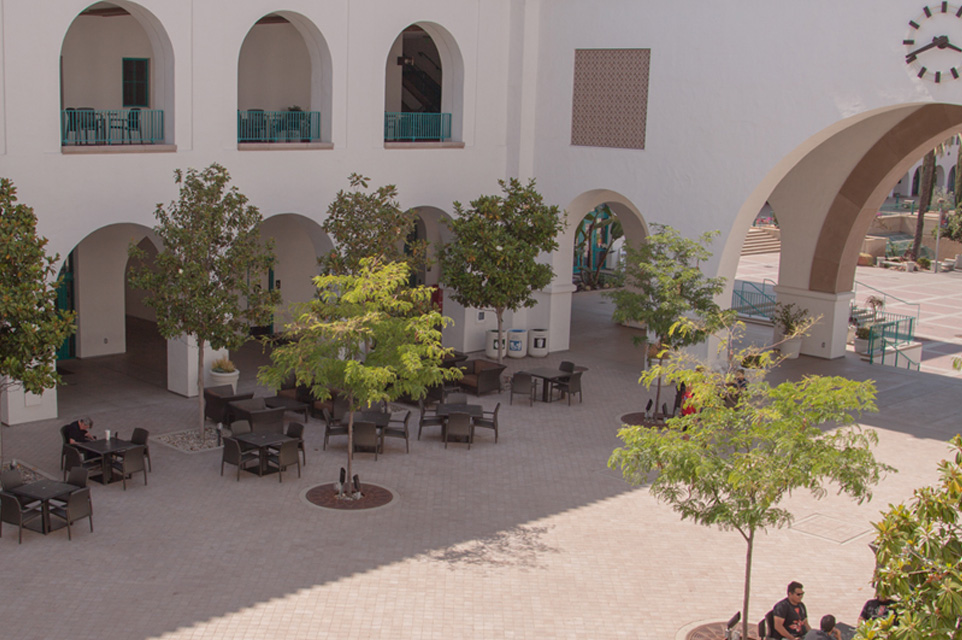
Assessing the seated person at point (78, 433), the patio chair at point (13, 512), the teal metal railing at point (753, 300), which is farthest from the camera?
the teal metal railing at point (753, 300)

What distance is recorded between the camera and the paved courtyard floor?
12188 millimetres

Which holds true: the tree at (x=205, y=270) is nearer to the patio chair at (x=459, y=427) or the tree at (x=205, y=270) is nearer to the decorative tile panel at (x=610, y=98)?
the patio chair at (x=459, y=427)

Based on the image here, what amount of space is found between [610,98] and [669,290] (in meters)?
6.98

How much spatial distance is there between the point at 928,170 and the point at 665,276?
3608cm

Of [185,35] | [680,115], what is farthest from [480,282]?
[185,35]

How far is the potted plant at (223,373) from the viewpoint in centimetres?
2139

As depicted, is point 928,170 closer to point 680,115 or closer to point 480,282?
point 680,115

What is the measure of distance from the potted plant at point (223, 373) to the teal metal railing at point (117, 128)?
15.7 ft

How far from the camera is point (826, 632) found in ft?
35.5

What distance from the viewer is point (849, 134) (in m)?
25.8

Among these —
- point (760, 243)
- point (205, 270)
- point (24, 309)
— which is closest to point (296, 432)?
point (205, 270)

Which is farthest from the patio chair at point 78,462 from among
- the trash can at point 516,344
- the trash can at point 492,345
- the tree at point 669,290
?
the trash can at point 516,344

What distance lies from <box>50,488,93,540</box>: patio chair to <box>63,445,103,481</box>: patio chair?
6.07 feet

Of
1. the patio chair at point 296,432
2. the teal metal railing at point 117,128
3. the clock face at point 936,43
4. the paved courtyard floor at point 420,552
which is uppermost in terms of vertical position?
the clock face at point 936,43
